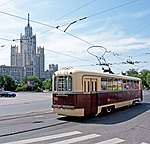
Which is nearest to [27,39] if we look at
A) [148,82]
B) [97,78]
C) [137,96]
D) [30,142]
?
[97,78]

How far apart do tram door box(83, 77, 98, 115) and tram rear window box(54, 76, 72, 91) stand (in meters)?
0.83

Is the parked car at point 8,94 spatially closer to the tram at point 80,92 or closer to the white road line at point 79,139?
the tram at point 80,92

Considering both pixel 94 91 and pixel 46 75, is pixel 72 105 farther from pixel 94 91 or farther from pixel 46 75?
pixel 46 75

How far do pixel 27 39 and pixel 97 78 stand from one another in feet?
28.7

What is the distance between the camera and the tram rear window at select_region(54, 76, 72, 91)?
1481cm

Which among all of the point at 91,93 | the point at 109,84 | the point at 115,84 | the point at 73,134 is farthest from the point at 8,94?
the point at 73,134

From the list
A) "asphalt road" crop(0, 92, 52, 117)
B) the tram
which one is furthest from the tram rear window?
"asphalt road" crop(0, 92, 52, 117)

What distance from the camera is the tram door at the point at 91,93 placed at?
15.0m

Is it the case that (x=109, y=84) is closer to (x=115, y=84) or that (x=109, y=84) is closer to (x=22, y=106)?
(x=115, y=84)

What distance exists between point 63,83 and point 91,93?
1.67m

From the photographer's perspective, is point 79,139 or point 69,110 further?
point 69,110

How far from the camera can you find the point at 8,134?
995 centimetres

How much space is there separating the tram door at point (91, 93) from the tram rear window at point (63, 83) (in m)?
0.83

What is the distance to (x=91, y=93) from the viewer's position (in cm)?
1533
